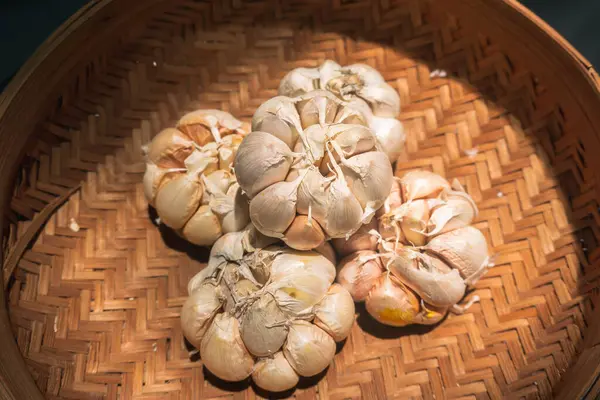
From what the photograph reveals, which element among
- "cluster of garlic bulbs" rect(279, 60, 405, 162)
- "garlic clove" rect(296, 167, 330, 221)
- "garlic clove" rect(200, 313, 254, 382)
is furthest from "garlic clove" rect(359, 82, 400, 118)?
"garlic clove" rect(200, 313, 254, 382)

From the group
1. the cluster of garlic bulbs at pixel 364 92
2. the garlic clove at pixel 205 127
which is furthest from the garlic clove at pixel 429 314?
the garlic clove at pixel 205 127

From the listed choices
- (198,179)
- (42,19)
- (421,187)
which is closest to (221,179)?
(198,179)

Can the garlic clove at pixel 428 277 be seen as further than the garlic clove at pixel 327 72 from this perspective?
No

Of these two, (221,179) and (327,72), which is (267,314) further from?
(327,72)

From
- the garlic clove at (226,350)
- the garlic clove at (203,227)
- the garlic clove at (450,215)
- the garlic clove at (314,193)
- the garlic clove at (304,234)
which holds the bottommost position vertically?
the garlic clove at (226,350)

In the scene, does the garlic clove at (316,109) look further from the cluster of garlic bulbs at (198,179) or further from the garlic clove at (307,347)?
the garlic clove at (307,347)

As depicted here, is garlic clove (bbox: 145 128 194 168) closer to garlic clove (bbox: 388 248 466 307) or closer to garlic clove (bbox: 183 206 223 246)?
garlic clove (bbox: 183 206 223 246)

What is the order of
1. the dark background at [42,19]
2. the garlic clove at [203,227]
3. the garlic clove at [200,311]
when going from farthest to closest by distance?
1. the dark background at [42,19]
2. the garlic clove at [203,227]
3. the garlic clove at [200,311]
